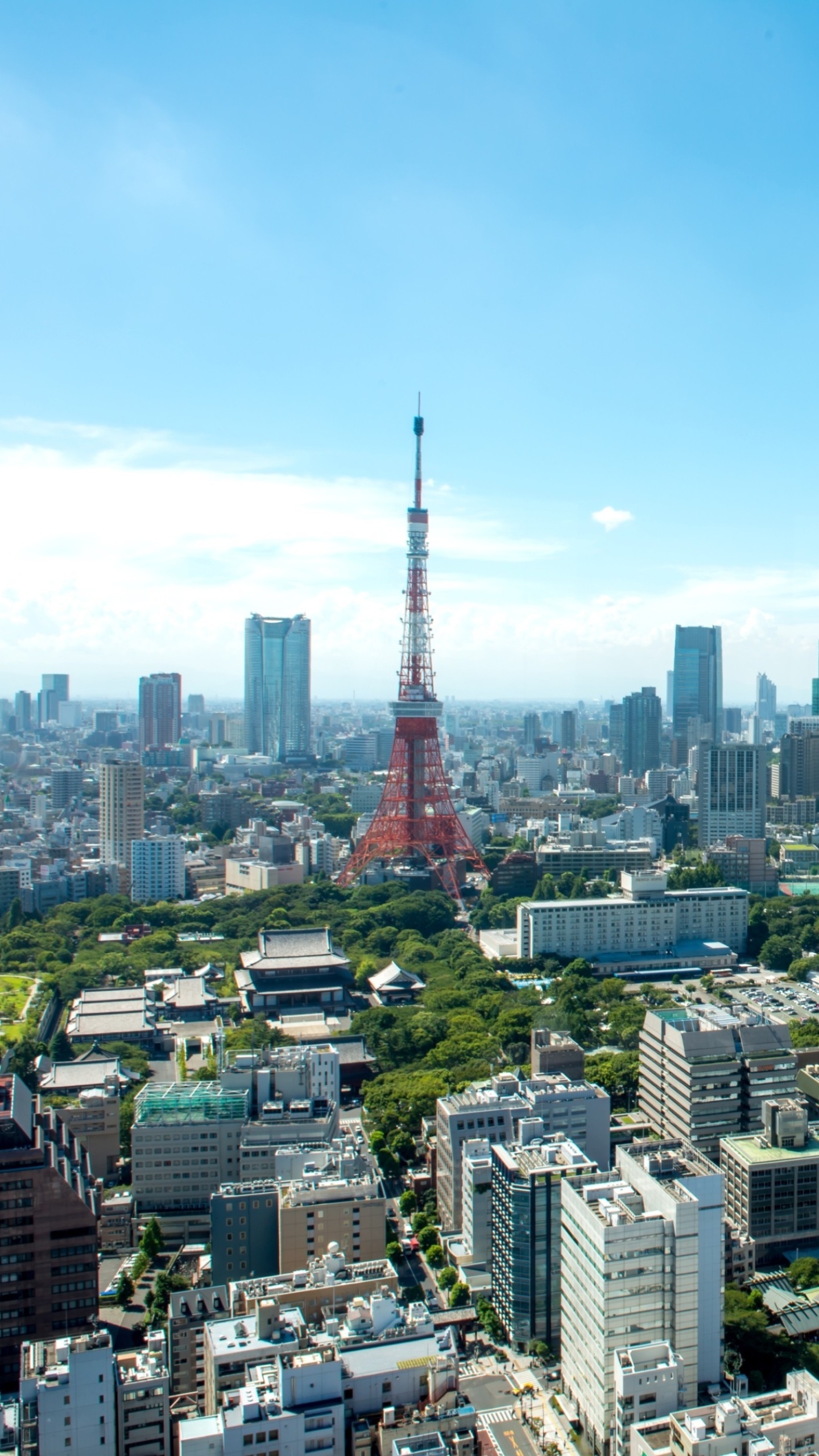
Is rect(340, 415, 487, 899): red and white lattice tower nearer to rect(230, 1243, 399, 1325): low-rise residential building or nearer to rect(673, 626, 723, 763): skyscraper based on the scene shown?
rect(230, 1243, 399, 1325): low-rise residential building

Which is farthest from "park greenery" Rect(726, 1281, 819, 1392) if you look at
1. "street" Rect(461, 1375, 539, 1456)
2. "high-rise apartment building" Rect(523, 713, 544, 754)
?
"high-rise apartment building" Rect(523, 713, 544, 754)

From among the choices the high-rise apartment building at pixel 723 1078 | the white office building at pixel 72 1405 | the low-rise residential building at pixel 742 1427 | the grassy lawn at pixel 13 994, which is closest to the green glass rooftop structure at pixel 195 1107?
the high-rise apartment building at pixel 723 1078

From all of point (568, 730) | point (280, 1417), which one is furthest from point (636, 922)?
point (568, 730)

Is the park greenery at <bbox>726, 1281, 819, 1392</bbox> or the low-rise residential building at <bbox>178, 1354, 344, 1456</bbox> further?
the park greenery at <bbox>726, 1281, 819, 1392</bbox>

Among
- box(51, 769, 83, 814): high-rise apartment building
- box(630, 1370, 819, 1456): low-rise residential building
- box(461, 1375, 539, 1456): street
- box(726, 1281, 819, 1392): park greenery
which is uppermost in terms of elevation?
box(51, 769, 83, 814): high-rise apartment building

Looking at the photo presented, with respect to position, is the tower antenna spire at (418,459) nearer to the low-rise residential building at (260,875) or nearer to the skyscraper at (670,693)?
the low-rise residential building at (260,875)

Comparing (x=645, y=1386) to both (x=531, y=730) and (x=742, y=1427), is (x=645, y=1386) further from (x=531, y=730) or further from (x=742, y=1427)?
(x=531, y=730)
